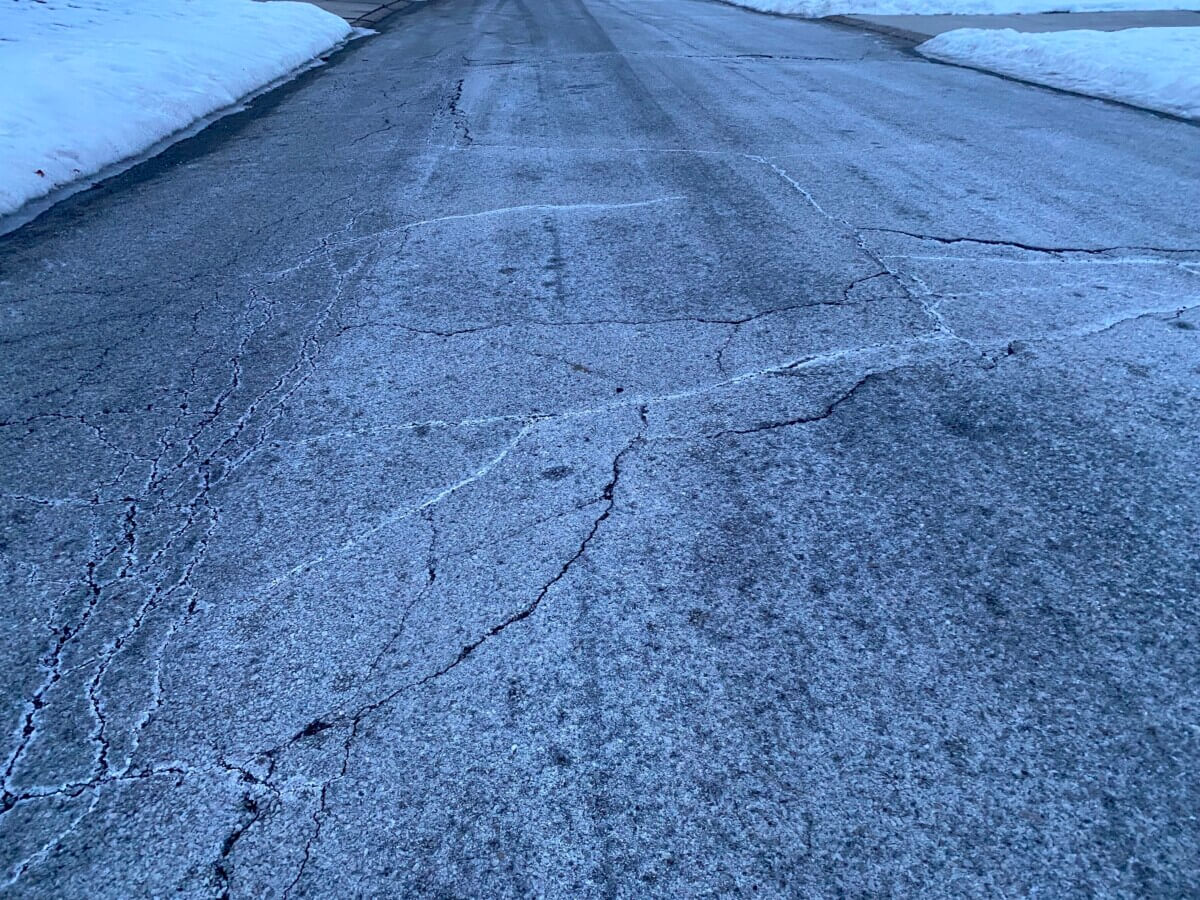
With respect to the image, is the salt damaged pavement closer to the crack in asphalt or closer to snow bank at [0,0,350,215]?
the crack in asphalt

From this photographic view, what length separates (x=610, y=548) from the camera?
3133 mm

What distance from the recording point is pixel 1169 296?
4.74m

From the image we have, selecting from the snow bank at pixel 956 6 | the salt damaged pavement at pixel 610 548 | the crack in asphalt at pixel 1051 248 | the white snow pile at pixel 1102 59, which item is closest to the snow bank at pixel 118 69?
the salt damaged pavement at pixel 610 548

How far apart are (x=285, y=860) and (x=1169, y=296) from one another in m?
5.13

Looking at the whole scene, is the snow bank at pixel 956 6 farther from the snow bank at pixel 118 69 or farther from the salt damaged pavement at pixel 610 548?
the salt damaged pavement at pixel 610 548

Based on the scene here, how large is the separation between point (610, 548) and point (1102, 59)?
11703 mm

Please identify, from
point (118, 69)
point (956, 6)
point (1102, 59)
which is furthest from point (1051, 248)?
point (956, 6)

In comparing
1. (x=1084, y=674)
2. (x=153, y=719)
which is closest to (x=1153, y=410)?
(x=1084, y=674)

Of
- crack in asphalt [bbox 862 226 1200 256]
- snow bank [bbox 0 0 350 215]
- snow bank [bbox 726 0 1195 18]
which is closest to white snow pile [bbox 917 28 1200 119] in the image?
snow bank [bbox 726 0 1195 18]

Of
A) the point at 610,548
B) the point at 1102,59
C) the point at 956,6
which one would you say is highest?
the point at 1102,59

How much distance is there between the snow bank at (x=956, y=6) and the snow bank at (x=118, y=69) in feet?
36.2

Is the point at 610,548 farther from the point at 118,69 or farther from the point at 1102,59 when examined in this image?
the point at 1102,59

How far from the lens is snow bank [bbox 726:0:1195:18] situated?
57.0 feet

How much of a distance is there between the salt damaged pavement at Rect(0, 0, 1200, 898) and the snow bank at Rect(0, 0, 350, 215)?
7.63ft
